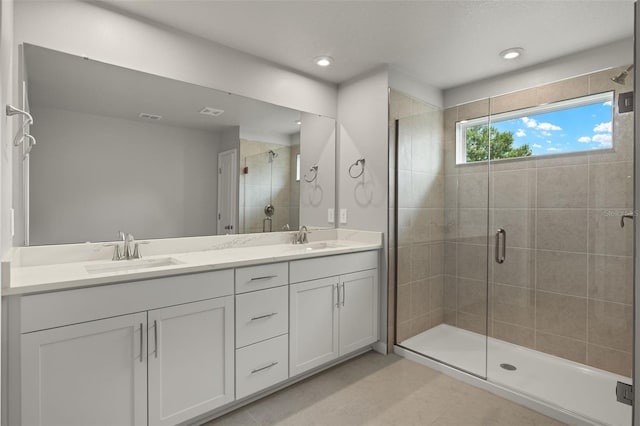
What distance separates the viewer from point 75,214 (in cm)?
195

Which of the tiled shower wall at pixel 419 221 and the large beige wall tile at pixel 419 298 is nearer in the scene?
the tiled shower wall at pixel 419 221

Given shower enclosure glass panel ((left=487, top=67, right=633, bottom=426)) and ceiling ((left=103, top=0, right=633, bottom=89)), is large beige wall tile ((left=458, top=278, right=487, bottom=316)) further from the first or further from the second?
ceiling ((left=103, top=0, right=633, bottom=89))

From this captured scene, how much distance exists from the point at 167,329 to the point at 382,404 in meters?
1.34

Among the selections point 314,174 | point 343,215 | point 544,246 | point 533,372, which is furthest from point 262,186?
point 533,372

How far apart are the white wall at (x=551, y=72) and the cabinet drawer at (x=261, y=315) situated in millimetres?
2480

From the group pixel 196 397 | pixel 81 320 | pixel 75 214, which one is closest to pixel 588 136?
pixel 196 397

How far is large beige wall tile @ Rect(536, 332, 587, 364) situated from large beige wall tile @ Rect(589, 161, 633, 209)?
1.01m

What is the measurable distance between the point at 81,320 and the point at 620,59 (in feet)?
11.7

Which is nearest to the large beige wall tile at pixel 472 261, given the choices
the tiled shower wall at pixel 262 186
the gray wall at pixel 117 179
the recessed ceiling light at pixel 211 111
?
the tiled shower wall at pixel 262 186

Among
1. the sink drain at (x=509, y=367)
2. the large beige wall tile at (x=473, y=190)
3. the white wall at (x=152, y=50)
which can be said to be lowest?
the sink drain at (x=509, y=367)

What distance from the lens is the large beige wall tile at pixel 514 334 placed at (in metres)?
2.70

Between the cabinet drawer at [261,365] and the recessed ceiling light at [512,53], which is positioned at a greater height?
the recessed ceiling light at [512,53]

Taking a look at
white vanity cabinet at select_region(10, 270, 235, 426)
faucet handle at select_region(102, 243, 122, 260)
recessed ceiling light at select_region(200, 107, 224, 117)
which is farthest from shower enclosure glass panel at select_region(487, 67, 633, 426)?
faucet handle at select_region(102, 243, 122, 260)

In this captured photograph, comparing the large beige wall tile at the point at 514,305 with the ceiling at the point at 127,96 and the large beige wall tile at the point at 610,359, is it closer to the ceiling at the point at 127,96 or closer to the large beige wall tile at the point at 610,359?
the large beige wall tile at the point at 610,359
